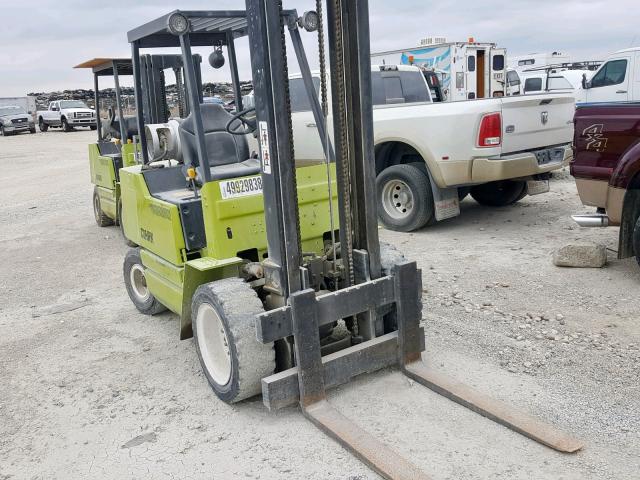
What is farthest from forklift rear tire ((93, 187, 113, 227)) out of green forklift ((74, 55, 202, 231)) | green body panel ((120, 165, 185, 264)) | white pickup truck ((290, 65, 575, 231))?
green body panel ((120, 165, 185, 264))

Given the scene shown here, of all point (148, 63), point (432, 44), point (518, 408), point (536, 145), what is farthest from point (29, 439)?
point (432, 44)

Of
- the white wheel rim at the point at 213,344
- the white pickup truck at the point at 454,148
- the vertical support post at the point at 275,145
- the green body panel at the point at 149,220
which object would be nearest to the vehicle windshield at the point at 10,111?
the white pickup truck at the point at 454,148

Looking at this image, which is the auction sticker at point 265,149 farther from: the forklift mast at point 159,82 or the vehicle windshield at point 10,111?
the vehicle windshield at point 10,111

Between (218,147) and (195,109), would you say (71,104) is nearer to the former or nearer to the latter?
(218,147)

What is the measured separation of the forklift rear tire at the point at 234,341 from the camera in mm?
3795

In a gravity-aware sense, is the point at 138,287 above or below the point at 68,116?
below

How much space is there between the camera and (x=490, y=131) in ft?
24.6

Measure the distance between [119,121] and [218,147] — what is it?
5196 mm

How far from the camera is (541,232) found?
8.00 meters

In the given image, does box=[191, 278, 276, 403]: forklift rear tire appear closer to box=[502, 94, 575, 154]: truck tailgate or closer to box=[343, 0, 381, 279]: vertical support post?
box=[343, 0, 381, 279]: vertical support post

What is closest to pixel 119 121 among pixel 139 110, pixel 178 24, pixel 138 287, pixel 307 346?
pixel 138 287

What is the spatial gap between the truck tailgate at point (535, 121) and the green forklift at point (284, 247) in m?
3.78

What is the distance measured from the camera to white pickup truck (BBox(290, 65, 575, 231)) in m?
7.57

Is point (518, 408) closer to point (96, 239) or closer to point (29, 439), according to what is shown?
point (29, 439)
